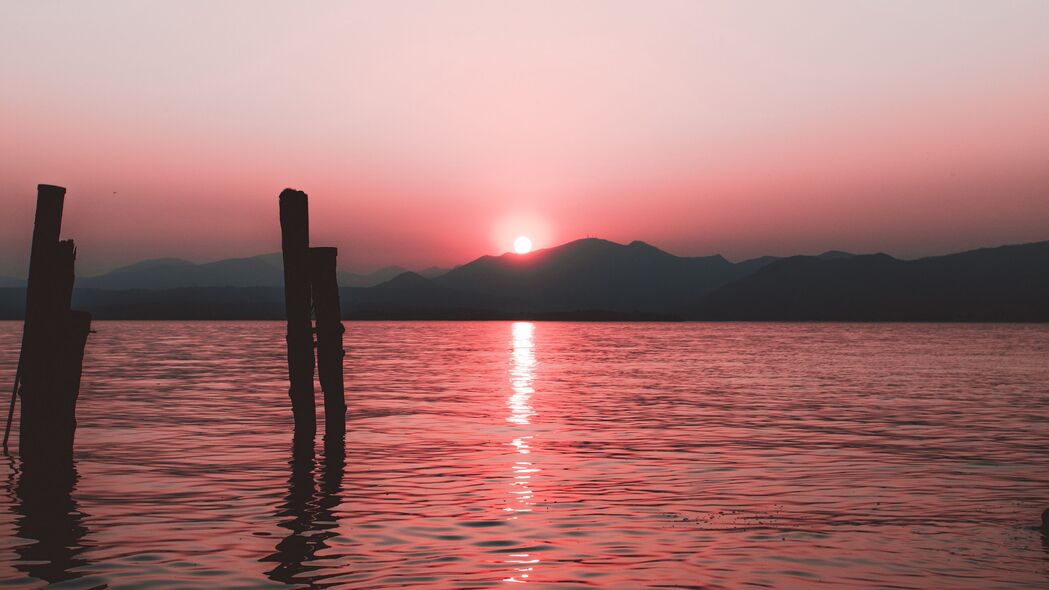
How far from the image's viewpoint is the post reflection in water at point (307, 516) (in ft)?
37.6

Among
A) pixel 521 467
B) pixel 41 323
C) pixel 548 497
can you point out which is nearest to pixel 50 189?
pixel 41 323

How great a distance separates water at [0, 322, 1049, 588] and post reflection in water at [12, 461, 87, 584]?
2.0 inches

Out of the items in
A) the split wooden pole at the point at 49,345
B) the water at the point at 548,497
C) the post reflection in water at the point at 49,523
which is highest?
the split wooden pole at the point at 49,345

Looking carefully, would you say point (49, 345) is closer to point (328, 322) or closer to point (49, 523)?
point (49, 523)

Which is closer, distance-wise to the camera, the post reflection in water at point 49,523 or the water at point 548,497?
the post reflection in water at point 49,523

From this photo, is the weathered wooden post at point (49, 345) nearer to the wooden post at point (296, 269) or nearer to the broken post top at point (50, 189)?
the broken post top at point (50, 189)

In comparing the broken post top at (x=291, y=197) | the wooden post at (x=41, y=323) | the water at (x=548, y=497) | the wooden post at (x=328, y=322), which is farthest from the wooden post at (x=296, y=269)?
the wooden post at (x=41, y=323)

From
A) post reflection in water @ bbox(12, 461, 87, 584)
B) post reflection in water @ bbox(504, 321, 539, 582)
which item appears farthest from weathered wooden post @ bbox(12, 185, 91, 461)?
post reflection in water @ bbox(504, 321, 539, 582)

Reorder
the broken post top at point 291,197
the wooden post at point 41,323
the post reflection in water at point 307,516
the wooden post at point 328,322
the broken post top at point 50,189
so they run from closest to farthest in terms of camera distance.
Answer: the post reflection in water at point 307,516, the wooden post at point 41,323, the broken post top at point 50,189, the broken post top at point 291,197, the wooden post at point 328,322

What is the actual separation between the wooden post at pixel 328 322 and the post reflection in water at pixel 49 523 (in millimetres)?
5516

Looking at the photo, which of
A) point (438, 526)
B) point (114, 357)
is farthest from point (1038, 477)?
point (114, 357)

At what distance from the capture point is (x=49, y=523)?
1402 centimetres

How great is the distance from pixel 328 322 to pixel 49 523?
8686 mm

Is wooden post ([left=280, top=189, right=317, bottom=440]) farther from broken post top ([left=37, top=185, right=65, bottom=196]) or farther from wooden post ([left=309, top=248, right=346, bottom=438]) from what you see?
broken post top ([left=37, top=185, right=65, bottom=196])
